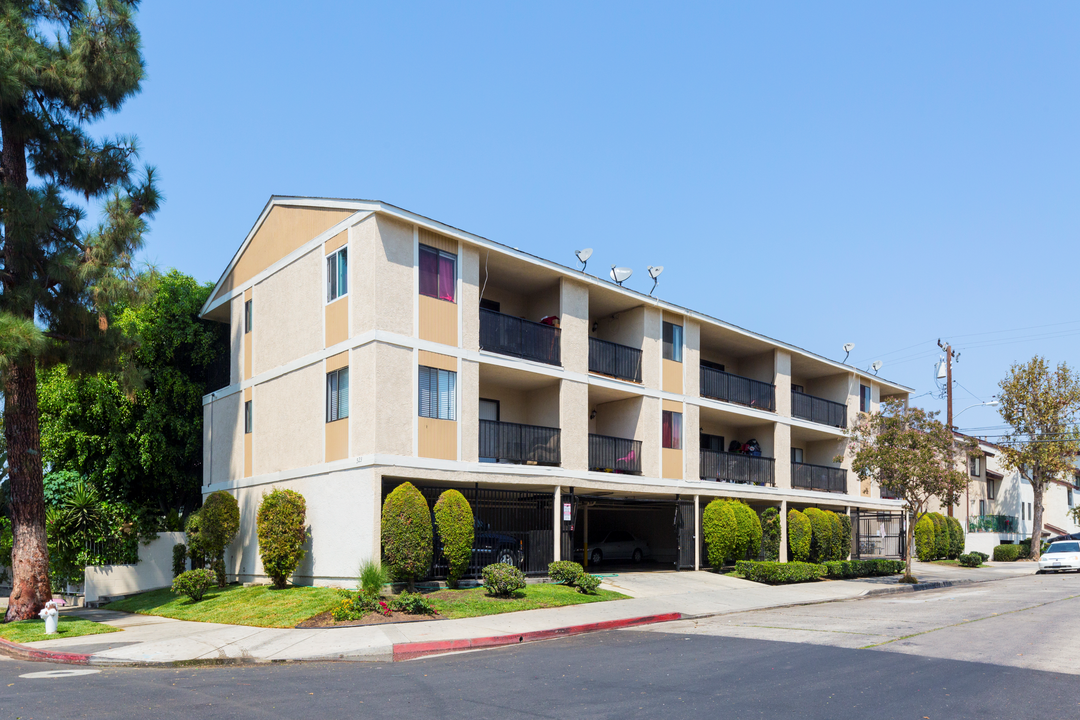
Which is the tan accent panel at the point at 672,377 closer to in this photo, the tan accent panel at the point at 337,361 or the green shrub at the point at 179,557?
the tan accent panel at the point at 337,361

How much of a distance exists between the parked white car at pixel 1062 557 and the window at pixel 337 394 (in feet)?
103

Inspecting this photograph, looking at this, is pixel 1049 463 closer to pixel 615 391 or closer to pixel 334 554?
pixel 615 391

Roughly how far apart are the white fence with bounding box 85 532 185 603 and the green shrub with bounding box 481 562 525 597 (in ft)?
39.7

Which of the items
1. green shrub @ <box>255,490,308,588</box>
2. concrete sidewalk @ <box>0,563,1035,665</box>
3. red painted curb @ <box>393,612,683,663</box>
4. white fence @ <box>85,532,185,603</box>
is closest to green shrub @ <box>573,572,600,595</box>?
concrete sidewalk @ <box>0,563,1035,665</box>

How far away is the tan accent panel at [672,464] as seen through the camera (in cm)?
2772

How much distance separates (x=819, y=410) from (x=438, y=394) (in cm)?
2105

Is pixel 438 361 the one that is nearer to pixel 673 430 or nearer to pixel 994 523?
pixel 673 430

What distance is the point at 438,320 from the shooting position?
21.8 m

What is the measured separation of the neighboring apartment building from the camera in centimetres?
2075

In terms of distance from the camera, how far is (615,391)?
87.5 ft

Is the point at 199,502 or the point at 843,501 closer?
the point at 199,502

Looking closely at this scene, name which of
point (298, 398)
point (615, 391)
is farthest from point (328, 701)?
point (615, 391)

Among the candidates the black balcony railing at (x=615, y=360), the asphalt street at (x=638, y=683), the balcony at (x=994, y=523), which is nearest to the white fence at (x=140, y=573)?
the asphalt street at (x=638, y=683)

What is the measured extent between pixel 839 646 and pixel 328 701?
8.15 meters
